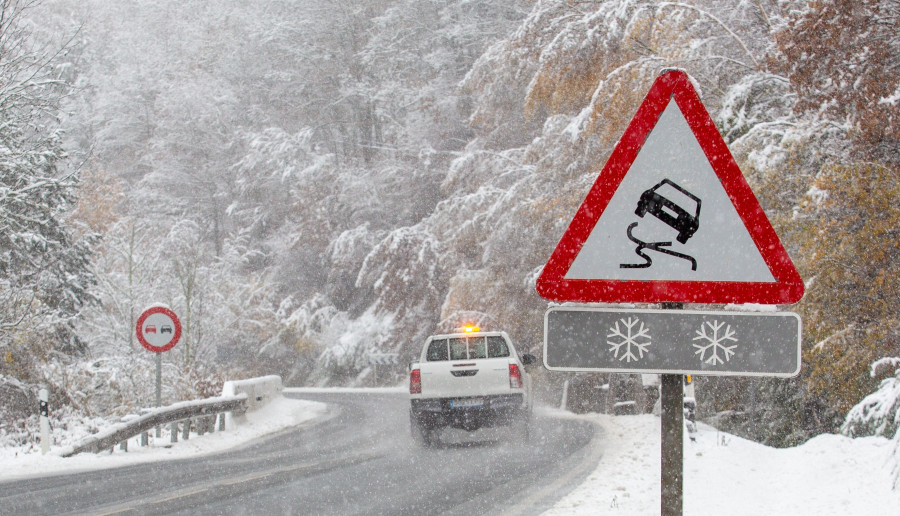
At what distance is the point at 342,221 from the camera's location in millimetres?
49125

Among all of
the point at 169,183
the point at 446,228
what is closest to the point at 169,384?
the point at 446,228

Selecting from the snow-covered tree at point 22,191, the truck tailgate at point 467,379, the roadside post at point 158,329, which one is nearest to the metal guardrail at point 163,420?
the roadside post at point 158,329

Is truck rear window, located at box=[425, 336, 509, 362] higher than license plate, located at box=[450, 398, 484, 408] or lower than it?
higher

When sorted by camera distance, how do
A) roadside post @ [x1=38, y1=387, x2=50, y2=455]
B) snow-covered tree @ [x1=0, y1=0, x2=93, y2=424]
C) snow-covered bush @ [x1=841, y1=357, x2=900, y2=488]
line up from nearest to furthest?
snow-covered bush @ [x1=841, y1=357, x2=900, y2=488]
roadside post @ [x1=38, y1=387, x2=50, y2=455]
snow-covered tree @ [x1=0, y1=0, x2=93, y2=424]

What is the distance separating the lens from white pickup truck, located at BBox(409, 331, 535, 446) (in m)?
15.1

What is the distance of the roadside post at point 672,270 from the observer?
3.22 m

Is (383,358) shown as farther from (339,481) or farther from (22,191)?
(339,481)

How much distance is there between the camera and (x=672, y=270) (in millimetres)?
3273

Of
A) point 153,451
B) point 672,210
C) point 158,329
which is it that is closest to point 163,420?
point 153,451

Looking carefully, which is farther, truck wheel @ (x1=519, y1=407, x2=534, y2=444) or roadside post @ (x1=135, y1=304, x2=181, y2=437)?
roadside post @ (x1=135, y1=304, x2=181, y2=437)

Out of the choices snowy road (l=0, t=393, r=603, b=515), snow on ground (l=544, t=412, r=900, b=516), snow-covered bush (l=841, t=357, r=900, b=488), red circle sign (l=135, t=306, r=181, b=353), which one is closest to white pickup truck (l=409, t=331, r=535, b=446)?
snowy road (l=0, t=393, r=603, b=515)

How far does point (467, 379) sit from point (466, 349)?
2.65 ft

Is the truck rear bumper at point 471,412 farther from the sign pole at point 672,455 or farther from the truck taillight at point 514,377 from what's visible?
the sign pole at point 672,455

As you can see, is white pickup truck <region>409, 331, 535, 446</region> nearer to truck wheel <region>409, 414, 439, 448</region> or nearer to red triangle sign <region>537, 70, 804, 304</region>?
truck wheel <region>409, 414, 439, 448</region>
